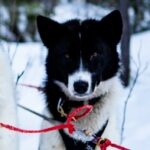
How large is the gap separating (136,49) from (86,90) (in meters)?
5.06

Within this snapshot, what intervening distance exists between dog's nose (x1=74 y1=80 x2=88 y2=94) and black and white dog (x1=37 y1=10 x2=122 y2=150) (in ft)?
0.17

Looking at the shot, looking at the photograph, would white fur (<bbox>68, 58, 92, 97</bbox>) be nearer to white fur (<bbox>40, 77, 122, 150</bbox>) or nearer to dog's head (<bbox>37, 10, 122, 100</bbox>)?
dog's head (<bbox>37, 10, 122, 100</bbox>)

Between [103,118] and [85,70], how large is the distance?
1.37ft

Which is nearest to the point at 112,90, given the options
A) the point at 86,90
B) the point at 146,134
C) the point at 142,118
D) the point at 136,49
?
the point at 86,90

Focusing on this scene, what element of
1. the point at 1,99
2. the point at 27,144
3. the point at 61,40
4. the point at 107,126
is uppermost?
the point at 61,40

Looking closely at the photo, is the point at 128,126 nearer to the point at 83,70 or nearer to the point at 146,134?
the point at 146,134

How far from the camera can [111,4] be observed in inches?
518

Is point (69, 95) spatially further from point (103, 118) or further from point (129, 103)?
point (129, 103)

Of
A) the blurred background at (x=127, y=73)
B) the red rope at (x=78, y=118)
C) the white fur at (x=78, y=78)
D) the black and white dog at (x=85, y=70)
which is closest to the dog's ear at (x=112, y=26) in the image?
the black and white dog at (x=85, y=70)

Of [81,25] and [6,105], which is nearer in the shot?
[6,105]

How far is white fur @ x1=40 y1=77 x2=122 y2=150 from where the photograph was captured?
3.75 metres

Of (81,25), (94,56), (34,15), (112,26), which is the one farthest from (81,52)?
(34,15)

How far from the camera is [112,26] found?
384 cm

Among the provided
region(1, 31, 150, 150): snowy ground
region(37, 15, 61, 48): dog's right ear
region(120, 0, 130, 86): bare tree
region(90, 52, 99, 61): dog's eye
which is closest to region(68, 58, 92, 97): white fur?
region(90, 52, 99, 61): dog's eye
